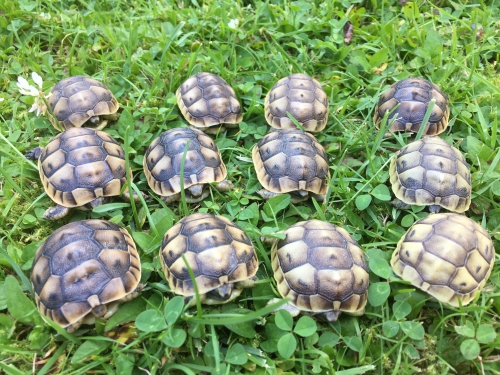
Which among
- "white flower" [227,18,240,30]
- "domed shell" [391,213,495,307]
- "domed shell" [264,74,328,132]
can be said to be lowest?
"domed shell" [391,213,495,307]

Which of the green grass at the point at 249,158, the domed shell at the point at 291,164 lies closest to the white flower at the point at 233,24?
the green grass at the point at 249,158

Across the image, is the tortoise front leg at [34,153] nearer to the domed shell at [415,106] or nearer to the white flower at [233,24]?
the white flower at [233,24]

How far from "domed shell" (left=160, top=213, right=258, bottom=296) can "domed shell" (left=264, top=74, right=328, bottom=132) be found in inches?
59.1

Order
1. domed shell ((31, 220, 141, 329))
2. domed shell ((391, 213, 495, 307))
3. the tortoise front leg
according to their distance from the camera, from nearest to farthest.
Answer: domed shell ((31, 220, 141, 329)) < domed shell ((391, 213, 495, 307)) < the tortoise front leg

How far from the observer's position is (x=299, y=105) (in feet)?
13.0

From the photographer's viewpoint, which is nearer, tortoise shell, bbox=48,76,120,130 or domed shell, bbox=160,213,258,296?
domed shell, bbox=160,213,258,296

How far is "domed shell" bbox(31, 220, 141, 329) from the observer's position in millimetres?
2627

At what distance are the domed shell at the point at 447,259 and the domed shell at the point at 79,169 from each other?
2.46 meters

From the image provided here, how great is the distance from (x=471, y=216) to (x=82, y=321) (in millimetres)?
3277

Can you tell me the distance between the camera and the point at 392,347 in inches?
104

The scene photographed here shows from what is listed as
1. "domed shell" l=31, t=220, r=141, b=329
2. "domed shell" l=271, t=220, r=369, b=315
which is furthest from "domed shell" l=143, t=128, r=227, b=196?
"domed shell" l=271, t=220, r=369, b=315

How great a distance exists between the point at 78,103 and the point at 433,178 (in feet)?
11.2

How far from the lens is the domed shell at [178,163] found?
136 inches

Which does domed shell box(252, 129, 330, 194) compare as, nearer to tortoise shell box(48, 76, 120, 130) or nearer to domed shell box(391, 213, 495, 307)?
domed shell box(391, 213, 495, 307)
